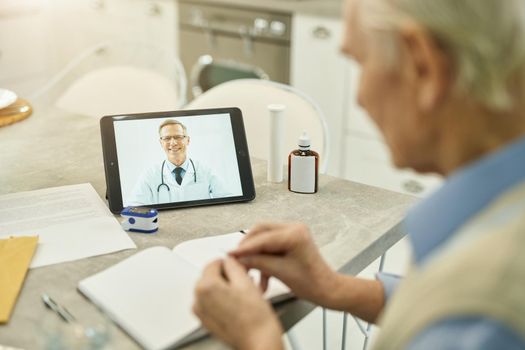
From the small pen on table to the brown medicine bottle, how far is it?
57 centimetres

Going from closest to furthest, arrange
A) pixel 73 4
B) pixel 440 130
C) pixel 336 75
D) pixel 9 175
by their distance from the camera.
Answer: pixel 440 130
pixel 9 175
pixel 336 75
pixel 73 4

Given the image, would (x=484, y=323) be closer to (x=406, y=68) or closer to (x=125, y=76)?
(x=406, y=68)

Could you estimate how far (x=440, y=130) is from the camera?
31.1 inches

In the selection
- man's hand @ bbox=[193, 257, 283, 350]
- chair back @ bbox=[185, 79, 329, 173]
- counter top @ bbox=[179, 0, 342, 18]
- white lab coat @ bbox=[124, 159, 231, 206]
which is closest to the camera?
man's hand @ bbox=[193, 257, 283, 350]

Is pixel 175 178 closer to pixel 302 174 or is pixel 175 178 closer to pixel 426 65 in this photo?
pixel 302 174

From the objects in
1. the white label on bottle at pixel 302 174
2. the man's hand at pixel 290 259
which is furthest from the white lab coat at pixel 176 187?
the man's hand at pixel 290 259

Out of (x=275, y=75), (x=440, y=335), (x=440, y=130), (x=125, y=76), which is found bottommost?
(x=275, y=75)

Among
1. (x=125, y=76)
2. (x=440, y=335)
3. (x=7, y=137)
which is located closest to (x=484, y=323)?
(x=440, y=335)

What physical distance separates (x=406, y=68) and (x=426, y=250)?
206mm

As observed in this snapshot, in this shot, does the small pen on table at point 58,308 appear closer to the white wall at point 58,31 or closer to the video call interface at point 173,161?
the video call interface at point 173,161

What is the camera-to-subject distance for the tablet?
139 centimetres

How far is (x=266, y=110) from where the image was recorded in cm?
197

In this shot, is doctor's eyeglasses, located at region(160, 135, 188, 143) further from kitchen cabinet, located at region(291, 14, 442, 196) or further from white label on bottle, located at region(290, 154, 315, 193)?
kitchen cabinet, located at region(291, 14, 442, 196)

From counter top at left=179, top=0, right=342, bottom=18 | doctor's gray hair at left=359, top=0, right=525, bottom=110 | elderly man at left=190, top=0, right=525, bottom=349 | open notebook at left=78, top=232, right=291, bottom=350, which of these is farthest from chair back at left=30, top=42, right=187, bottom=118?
doctor's gray hair at left=359, top=0, right=525, bottom=110
